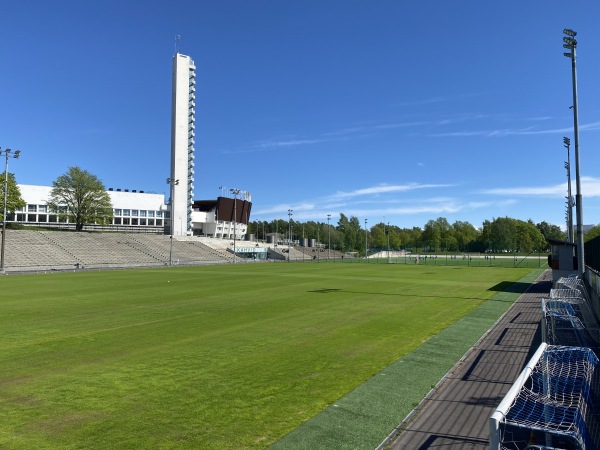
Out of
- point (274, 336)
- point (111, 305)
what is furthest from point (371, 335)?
point (111, 305)

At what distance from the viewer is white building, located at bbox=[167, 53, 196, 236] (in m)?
105

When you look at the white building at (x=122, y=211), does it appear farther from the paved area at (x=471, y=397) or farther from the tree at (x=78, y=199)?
the paved area at (x=471, y=397)

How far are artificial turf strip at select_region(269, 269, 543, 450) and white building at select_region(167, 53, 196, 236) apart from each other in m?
98.4

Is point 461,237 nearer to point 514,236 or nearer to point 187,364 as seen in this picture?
point 514,236

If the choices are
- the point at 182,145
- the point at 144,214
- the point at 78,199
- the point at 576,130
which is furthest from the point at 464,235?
the point at 576,130

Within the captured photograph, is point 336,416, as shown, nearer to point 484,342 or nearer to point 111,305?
point 484,342

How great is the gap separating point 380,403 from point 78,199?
312 feet

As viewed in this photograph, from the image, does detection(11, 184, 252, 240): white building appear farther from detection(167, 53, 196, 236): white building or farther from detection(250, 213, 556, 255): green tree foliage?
detection(250, 213, 556, 255): green tree foliage

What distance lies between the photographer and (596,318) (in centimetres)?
1449

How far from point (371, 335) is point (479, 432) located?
6.86 meters

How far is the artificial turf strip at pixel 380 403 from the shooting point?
5.73 metres

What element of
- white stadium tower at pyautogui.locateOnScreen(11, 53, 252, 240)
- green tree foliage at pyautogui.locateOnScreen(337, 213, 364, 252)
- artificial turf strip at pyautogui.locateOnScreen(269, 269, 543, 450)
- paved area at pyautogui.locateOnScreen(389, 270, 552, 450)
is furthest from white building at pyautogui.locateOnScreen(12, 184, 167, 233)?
paved area at pyautogui.locateOnScreen(389, 270, 552, 450)

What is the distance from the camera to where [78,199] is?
89.4m

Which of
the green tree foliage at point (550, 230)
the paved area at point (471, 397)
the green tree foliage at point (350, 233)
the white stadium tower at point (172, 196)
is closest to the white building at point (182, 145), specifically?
the white stadium tower at point (172, 196)
